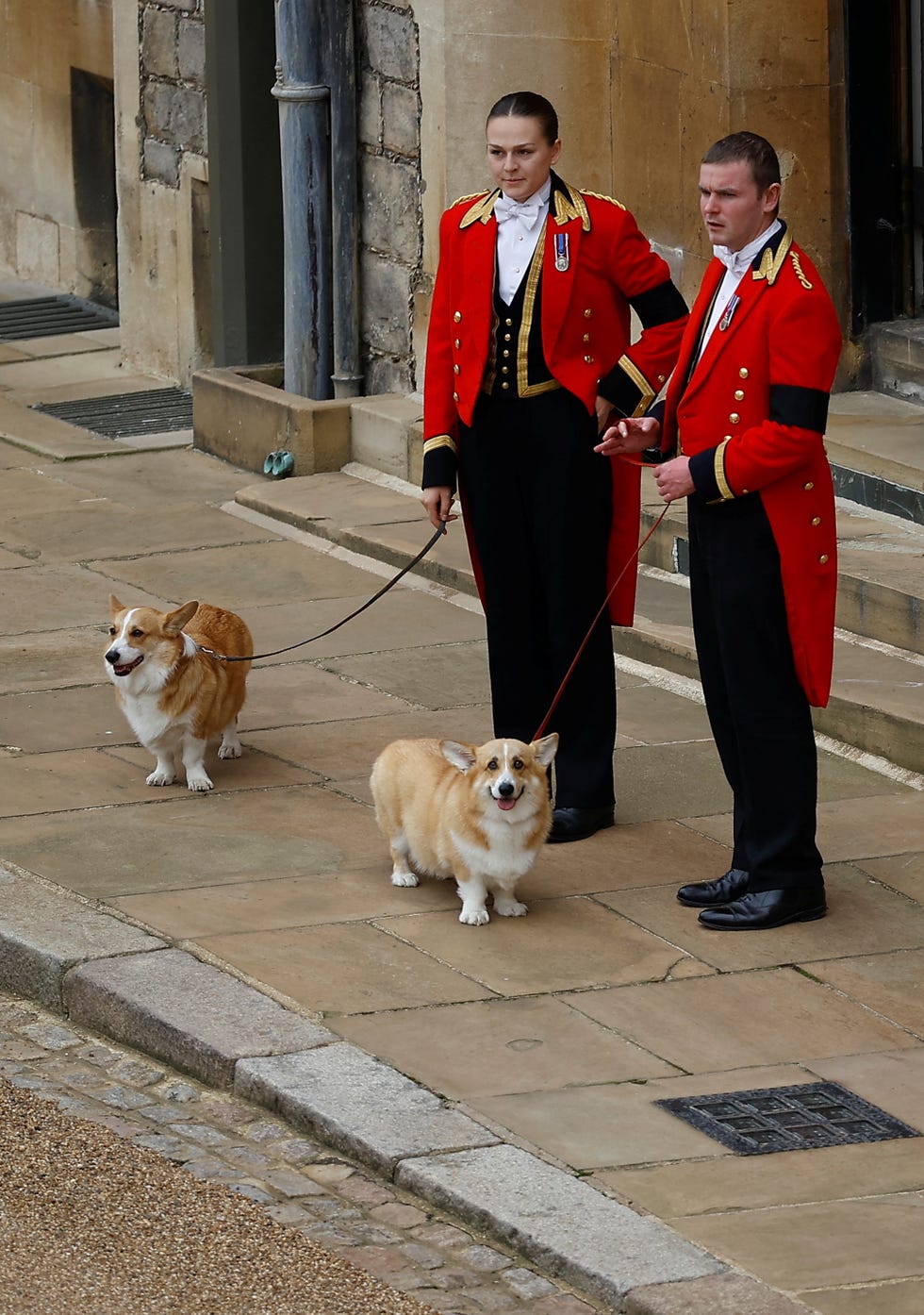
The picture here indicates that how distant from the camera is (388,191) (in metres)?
11.9

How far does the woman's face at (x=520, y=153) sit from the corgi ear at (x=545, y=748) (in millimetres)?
1522

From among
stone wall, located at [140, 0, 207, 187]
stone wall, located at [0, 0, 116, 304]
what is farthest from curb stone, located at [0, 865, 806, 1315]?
stone wall, located at [0, 0, 116, 304]

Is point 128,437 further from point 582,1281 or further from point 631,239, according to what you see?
point 582,1281

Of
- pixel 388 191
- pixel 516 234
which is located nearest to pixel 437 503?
pixel 516 234

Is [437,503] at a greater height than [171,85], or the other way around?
[171,85]

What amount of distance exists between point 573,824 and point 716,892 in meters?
0.69

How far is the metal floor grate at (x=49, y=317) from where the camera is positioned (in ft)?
51.9

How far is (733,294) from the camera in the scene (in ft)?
20.5

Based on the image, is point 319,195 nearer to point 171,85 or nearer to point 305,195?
point 305,195

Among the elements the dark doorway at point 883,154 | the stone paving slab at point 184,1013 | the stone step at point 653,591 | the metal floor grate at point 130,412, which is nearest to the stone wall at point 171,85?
the metal floor grate at point 130,412

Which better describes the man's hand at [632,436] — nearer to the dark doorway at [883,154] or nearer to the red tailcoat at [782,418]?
the red tailcoat at [782,418]

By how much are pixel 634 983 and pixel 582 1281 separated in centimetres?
145

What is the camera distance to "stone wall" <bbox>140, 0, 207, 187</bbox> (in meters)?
13.5

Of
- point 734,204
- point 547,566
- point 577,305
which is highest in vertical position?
point 734,204
